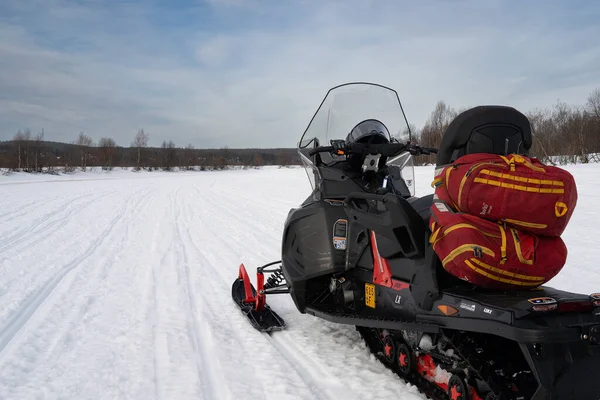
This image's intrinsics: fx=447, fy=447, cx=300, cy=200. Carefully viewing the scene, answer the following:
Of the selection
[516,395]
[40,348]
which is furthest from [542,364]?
[40,348]

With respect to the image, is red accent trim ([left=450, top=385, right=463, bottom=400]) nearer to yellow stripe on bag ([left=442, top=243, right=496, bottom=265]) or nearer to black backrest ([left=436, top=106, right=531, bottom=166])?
yellow stripe on bag ([left=442, top=243, right=496, bottom=265])

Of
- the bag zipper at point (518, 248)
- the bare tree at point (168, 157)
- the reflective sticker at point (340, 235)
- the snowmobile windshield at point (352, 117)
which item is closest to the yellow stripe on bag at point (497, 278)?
the bag zipper at point (518, 248)

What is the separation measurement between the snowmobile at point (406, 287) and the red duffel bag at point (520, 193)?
1.03 ft

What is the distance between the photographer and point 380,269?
2924mm

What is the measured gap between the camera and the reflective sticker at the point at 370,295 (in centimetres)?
300

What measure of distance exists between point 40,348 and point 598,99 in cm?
4890

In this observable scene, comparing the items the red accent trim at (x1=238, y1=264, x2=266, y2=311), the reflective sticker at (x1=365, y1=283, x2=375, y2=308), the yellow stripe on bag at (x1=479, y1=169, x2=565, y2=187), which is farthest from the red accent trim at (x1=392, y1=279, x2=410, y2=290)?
the red accent trim at (x1=238, y1=264, x2=266, y2=311)

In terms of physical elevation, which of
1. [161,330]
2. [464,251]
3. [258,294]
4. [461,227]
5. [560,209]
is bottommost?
[161,330]

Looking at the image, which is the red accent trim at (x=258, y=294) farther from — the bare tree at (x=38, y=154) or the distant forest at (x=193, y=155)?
the bare tree at (x=38, y=154)

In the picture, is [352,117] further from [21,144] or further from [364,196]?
[21,144]

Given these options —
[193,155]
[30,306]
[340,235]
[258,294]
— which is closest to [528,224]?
[340,235]

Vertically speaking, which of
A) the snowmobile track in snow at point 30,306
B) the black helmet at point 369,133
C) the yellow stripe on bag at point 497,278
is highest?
the black helmet at point 369,133

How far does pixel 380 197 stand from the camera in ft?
8.87

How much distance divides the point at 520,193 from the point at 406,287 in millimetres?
966
